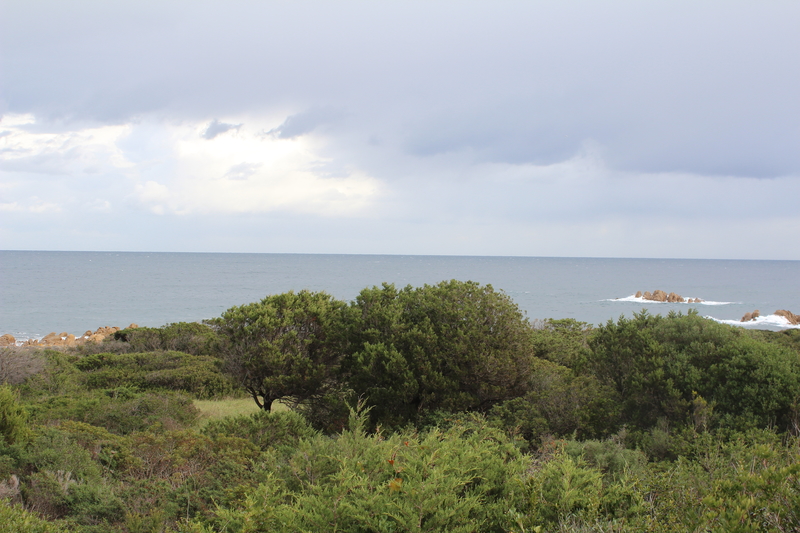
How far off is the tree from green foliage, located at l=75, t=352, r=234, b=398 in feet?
14.2

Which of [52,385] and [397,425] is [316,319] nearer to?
[397,425]

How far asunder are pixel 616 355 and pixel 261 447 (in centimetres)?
736

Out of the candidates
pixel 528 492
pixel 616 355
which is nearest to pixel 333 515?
pixel 528 492

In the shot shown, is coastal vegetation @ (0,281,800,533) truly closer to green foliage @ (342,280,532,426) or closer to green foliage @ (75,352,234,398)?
green foliage @ (342,280,532,426)

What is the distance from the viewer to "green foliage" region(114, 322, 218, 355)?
2461 centimetres

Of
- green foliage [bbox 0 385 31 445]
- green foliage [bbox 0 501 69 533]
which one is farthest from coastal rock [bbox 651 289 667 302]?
green foliage [bbox 0 501 69 533]

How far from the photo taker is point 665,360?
31.8 ft

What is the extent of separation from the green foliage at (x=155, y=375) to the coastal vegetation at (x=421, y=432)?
0.18 meters

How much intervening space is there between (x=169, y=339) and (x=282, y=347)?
16.0 meters

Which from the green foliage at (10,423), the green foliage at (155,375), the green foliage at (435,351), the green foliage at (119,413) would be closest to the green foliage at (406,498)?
the green foliage at (10,423)

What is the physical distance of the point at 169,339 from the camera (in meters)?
25.4

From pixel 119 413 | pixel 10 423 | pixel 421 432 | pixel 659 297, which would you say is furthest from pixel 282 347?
pixel 659 297

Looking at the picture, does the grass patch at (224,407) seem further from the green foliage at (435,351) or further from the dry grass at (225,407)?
the green foliage at (435,351)

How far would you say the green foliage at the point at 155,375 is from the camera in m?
17.3
